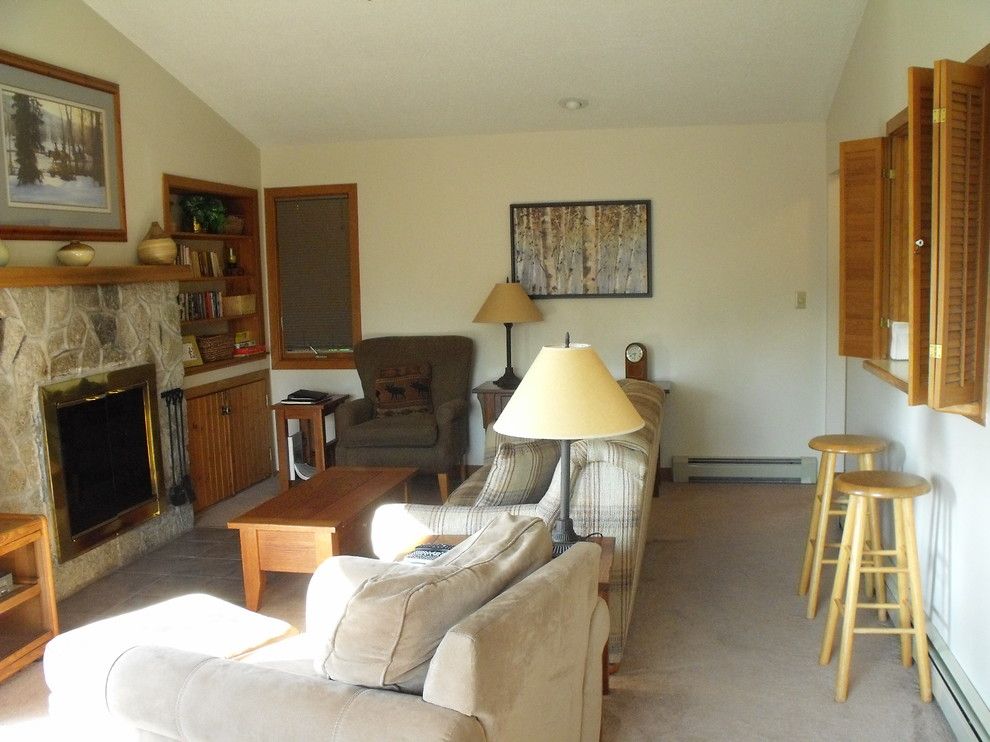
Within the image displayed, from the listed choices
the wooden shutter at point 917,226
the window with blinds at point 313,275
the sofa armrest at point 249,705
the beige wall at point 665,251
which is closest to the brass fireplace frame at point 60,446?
the window with blinds at point 313,275

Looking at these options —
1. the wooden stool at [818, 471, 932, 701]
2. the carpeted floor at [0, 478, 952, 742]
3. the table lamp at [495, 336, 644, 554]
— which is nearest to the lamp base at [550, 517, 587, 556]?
the table lamp at [495, 336, 644, 554]

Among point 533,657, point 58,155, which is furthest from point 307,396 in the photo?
point 533,657

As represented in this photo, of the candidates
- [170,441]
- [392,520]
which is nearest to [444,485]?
[170,441]

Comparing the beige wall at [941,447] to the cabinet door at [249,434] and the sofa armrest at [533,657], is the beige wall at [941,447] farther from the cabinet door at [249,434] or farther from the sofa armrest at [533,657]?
the cabinet door at [249,434]

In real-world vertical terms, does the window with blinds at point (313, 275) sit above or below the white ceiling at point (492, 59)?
below

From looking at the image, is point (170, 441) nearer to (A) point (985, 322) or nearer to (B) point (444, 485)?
(B) point (444, 485)

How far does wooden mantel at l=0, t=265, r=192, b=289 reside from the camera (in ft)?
12.1

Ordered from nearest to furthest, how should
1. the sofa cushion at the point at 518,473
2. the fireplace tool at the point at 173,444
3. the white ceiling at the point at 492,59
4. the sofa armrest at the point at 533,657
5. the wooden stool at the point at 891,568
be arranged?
the sofa armrest at the point at 533,657
the wooden stool at the point at 891,568
the sofa cushion at the point at 518,473
the white ceiling at the point at 492,59
the fireplace tool at the point at 173,444

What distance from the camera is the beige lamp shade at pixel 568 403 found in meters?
2.52

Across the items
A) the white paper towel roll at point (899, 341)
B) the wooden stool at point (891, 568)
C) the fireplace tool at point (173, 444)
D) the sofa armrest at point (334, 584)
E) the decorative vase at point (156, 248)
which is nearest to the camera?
the sofa armrest at point (334, 584)

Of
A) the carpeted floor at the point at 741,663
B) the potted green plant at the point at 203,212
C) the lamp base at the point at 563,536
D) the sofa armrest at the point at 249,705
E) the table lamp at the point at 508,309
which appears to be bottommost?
the carpeted floor at the point at 741,663

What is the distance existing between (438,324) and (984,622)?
13.4ft

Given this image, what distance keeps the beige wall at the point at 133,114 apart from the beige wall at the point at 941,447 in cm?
367

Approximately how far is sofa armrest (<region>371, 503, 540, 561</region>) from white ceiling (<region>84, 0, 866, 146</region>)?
2.48 meters
